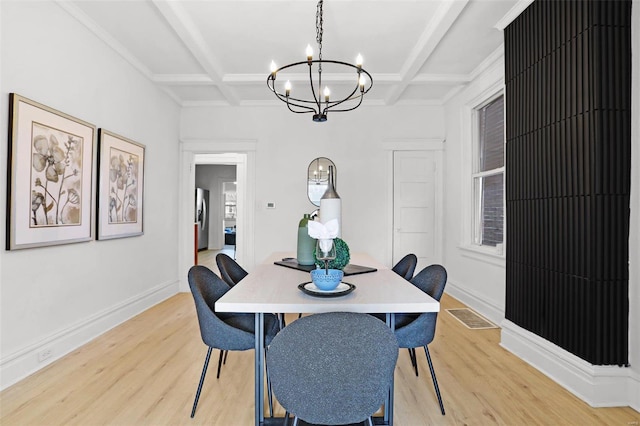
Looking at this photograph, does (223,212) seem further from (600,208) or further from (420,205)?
(600,208)

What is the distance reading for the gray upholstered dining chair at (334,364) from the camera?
4.07 ft

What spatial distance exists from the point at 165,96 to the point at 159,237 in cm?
177

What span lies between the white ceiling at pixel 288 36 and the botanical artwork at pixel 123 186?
0.99 metres

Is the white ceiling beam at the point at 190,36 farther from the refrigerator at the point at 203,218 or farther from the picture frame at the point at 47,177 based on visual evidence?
the refrigerator at the point at 203,218

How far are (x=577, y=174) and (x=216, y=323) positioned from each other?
2266mm

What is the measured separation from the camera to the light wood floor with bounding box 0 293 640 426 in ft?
6.68

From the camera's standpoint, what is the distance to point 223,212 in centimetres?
1136

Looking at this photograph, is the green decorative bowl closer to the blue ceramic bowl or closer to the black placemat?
the blue ceramic bowl

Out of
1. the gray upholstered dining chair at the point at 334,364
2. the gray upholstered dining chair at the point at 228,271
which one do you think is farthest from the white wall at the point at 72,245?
the gray upholstered dining chair at the point at 334,364

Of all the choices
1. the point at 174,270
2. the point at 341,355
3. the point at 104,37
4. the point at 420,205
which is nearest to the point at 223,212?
the point at 174,270

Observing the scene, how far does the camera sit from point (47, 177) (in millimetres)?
2680

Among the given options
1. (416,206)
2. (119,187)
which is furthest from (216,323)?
(416,206)

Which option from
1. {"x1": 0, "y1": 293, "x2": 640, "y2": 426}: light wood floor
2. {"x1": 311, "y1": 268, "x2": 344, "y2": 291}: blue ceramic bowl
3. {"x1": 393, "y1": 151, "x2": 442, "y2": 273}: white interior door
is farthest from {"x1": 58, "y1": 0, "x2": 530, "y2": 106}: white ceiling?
{"x1": 0, "y1": 293, "x2": 640, "y2": 426}: light wood floor

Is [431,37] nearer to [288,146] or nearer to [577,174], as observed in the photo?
[577,174]
